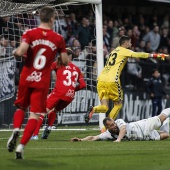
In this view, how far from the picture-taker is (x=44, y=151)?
11398 mm

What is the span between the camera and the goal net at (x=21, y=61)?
57.4 feet

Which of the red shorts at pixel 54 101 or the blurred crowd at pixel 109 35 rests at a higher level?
the blurred crowd at pixel 109 35

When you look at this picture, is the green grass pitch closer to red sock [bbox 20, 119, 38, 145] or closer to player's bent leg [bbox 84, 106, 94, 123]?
red sock [bbox 20, 119, 38, 145]

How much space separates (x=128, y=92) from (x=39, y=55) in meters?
13.6

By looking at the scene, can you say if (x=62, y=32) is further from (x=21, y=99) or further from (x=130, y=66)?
(x=21, y=99)

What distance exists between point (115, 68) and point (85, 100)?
5064 millimetres

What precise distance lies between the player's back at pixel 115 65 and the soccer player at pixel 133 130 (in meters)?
1.69

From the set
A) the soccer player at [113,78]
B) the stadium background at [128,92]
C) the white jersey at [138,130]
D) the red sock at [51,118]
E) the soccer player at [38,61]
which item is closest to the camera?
the soccer player at [38,61]

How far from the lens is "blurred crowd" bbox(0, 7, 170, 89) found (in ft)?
64.0

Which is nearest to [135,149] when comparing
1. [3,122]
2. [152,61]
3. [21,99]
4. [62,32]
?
[21,99]

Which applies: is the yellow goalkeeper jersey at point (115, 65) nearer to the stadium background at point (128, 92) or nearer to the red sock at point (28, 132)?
the stadium background at point (128, 92)

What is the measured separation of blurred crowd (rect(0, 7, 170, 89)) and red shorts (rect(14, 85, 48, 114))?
8.90 m

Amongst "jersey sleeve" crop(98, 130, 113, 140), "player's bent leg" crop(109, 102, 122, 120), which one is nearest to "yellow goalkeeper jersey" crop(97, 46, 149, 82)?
"player's bent leg" crop(109, 102, 122, 120)

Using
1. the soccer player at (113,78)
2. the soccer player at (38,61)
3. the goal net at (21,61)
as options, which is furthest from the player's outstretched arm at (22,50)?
the goal net at (21,61)
